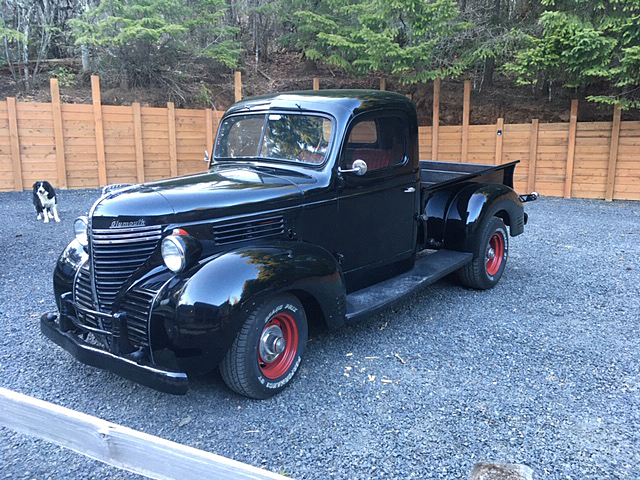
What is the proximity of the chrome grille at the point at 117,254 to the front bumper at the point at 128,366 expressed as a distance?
29 cm

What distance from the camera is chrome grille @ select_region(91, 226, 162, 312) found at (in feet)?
10.1

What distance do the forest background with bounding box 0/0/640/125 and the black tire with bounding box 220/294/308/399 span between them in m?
10.1

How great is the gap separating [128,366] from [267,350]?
855 millimetres

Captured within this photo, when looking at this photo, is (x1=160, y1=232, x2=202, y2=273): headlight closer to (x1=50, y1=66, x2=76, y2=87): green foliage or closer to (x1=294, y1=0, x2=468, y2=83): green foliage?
(x1=294, y1=0, x2=468, y2=83): green foliage

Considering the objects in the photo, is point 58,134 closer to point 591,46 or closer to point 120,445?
point 120,445

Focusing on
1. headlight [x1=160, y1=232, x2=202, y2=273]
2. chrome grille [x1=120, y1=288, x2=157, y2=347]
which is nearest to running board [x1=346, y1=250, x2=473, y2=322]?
headlight [x1=160, y1=232, x2=202, y2=273]

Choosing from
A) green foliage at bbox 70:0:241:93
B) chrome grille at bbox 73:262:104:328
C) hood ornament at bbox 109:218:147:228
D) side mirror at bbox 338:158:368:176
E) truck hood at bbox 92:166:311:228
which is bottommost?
chrome grille at bbox 73:262:104:328

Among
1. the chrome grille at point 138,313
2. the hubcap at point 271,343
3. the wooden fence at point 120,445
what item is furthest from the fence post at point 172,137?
the wooden fence at point 120,445

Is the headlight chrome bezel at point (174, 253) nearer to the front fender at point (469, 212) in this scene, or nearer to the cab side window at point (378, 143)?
the cab side window at point (378, 143)

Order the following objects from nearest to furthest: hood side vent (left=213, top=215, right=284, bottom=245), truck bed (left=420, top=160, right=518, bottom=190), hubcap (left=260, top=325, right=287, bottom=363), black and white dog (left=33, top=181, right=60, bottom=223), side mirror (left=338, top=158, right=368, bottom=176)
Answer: hubcap (left=260, top=325, right=287, bottom=363) < hood side vent (left=213, top=215, right=284, bottom=245) < side mirror (left=338, top=158, right=368, bottom=176) < truck bed (left=420, top=160, right=518, bottom=190) < black and white dog (left=33, top=181, right=60, bottom=223)

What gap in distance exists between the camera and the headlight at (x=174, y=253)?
2951 millimetres

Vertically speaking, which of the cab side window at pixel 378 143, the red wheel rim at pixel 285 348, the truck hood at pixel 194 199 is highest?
the cab side window at pixel 378 143

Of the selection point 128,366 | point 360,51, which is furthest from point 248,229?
point 360,51

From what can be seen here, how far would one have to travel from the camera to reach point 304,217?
3.75 m
